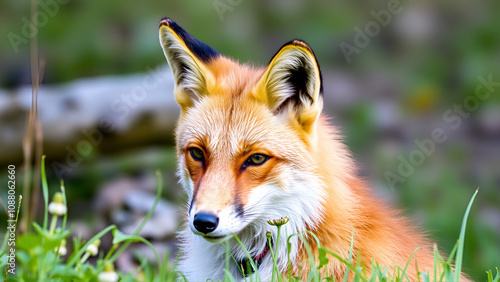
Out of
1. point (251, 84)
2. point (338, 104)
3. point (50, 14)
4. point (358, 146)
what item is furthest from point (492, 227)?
point (50, 14)

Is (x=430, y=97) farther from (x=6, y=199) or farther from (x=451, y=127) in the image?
(x=6, y=199)

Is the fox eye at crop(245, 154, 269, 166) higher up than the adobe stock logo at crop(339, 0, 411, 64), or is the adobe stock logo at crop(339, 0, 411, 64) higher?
the adobe stock logo at crop(339, 0, 411, 64)

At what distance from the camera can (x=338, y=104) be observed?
359 inches

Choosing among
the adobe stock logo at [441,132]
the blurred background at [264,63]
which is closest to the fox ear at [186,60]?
the blurred background at [264,63]

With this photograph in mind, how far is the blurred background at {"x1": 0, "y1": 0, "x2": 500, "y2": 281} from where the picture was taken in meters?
6.50

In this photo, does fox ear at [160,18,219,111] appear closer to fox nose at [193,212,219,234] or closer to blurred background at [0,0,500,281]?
fox nose at [193,212,219,234]

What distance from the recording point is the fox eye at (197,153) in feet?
9.77

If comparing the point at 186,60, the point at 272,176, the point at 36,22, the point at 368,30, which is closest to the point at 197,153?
the point at 272,176

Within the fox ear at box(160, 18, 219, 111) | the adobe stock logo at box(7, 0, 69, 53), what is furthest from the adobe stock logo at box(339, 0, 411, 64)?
the fox ear at box(160, 18, 219, 111)

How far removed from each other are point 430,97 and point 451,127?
57cm

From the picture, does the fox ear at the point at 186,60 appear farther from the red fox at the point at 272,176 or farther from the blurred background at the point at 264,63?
the blurred background at the point at 264,63

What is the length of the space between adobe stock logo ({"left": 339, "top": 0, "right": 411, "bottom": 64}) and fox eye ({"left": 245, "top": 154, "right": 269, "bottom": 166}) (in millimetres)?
6443

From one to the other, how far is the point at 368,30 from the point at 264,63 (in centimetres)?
185

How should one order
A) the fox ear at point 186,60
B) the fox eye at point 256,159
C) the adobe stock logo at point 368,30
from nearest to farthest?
the fox eye at point 256,159, the fox ear at point 186,60, the adobe stock logo at point 368,30
